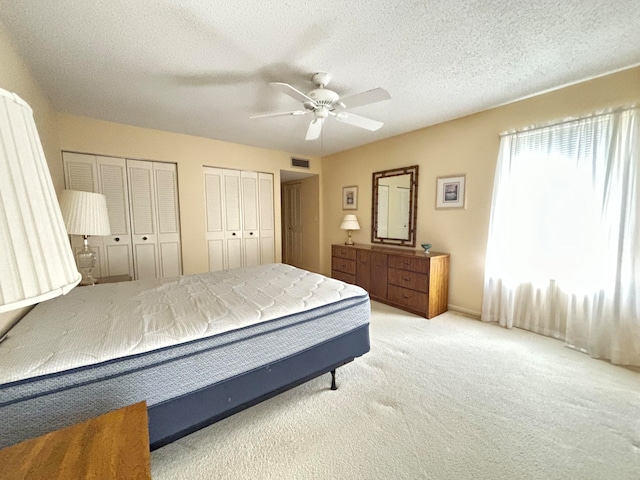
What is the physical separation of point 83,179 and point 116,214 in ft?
1.78

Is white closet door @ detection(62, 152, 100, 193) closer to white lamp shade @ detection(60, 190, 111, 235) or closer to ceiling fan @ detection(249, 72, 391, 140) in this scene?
Answer: white lamp shade @ detection(60, 190, 111, 235)

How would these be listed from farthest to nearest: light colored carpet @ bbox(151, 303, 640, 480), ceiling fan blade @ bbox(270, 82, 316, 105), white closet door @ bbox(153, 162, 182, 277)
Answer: white closet door @ bbox(153, 162, 182, 277)
ceiling fan blade @ bbox(270, 82, 316, 105)
light colored carpet @ bbox(151, 303, 640, 480)

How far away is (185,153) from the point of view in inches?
152

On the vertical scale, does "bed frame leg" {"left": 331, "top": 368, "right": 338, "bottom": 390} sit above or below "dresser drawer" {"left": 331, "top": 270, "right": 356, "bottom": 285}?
below

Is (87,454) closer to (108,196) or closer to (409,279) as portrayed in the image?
(409,279)

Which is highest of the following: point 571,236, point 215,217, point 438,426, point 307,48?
point 307,48

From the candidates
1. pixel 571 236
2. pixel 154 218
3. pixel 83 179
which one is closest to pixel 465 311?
pixel 571 236

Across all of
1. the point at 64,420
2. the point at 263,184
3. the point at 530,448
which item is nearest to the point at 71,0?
the point at 64,420

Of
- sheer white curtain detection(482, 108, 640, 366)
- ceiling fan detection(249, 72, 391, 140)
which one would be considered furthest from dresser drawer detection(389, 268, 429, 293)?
ceiling fan detection(249, 72, 391, 140)

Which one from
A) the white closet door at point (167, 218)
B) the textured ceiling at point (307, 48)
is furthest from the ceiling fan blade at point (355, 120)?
the white closet door at point (167, 218)

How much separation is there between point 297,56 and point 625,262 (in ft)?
10.6

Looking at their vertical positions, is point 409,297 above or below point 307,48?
below

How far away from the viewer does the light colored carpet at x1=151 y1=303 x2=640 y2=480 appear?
4.34 ft

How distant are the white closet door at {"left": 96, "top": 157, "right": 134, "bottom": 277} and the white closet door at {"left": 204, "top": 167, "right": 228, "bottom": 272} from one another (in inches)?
41.6
